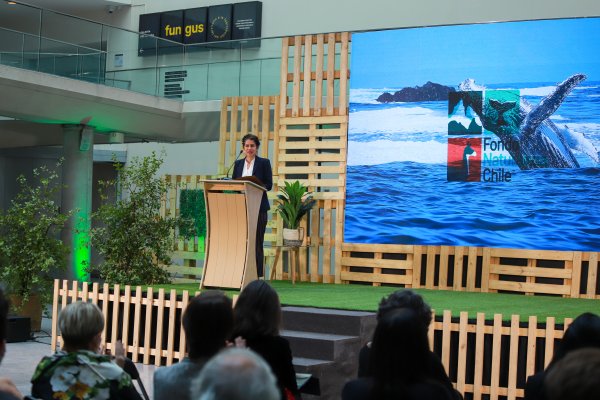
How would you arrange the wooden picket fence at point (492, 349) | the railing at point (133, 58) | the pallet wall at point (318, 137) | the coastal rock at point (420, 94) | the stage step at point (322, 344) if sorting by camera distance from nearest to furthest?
the wooden picket fence at point (492, 349)
the stage step at point (322, 344)
the coastal rock at point (420, 94)
the pallet wall at point (318, 137)
the railing at point (133, 58)

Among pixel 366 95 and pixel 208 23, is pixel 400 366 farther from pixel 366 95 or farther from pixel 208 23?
pixel 208 23

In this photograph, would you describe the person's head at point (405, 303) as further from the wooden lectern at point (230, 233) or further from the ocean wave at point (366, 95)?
the ocean wave at point (366, 95)

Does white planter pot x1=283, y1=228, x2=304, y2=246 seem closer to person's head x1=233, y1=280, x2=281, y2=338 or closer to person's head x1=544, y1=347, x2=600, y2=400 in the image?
person's head x1=233, y1=280, x2=281, y2=338

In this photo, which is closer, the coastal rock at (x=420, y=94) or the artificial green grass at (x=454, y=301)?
the artificial green grass at (x=454, y=301)

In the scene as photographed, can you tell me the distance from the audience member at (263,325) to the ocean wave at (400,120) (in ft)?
21.6

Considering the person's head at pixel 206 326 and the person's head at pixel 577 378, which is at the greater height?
the person's head at pixel 577 378

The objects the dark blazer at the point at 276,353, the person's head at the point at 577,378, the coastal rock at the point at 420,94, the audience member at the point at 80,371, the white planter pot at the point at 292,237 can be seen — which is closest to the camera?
the person's head at the point at 577,378

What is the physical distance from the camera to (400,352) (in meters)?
2.67

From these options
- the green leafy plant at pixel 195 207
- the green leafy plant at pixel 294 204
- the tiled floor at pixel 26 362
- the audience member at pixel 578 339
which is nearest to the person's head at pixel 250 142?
the tiled floor at pixel 26 362

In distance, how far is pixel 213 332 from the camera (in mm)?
3023

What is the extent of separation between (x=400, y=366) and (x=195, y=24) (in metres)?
16.3

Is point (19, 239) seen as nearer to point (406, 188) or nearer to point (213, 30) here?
point (406, 188)

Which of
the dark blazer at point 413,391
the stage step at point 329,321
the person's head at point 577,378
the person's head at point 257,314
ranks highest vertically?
the person's head at point 577,378

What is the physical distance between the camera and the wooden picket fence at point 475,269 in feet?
29.8
